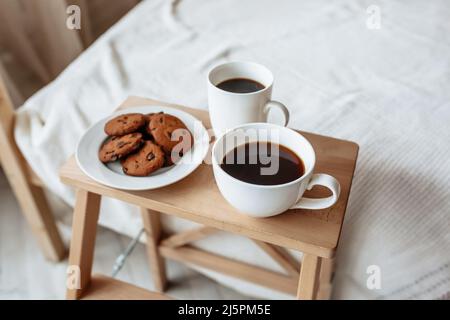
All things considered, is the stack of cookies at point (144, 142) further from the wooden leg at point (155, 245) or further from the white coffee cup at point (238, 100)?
the wooden leg at point (155, 245)

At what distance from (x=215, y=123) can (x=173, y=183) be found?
104 mm

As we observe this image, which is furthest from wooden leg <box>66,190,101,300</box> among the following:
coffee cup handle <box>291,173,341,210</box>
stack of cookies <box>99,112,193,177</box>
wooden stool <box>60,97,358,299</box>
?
coffee cup handle <box>291,173,341,210</box>

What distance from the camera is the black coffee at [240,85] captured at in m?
0.65

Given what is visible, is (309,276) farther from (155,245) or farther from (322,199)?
(155,245)

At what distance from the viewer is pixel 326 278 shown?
872 mm

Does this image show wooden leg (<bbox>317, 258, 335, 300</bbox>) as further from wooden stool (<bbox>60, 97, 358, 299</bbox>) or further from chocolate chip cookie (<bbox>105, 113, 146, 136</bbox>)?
chocolate chip cookie (<bbox>105, 113, 146, 136</bbox>)

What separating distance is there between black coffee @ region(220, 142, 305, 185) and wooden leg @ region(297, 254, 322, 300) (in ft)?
0.42

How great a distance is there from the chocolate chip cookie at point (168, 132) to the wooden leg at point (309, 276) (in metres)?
0.22

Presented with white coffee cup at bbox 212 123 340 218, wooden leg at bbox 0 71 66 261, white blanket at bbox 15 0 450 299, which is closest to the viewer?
white coffee cup at bbox 212 123 340 218

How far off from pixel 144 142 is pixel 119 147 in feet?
0.11

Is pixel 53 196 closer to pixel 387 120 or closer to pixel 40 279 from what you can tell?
pixel 40 279

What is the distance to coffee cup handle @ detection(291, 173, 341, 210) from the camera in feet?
1.79

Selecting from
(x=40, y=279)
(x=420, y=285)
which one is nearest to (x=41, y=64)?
(x=40, y=279)

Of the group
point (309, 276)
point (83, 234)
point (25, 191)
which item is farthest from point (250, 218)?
point (25, 191)
